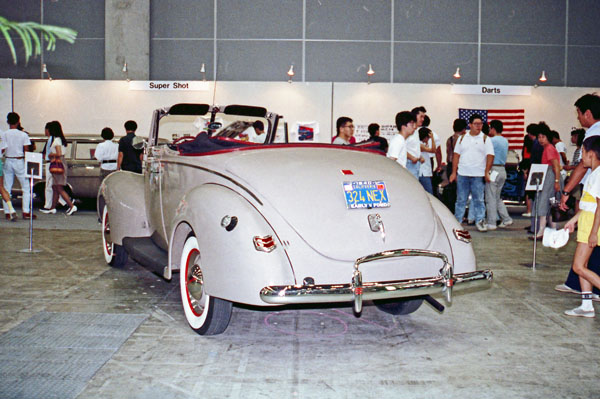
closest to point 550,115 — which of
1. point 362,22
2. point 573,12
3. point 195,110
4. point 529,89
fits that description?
point 529,89

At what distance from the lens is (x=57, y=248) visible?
8109mm

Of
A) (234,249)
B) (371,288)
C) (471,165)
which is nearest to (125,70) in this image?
(471,165)

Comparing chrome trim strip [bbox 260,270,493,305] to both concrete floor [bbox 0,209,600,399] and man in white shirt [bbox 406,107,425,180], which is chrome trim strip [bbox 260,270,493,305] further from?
man in white shirt [bbox 406,107,425,180]

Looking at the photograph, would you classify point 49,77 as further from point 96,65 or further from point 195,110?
point 195,110

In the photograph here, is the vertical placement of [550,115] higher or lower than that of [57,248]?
higher

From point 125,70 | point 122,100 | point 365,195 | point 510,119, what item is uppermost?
point 125,70

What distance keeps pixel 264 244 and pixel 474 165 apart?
6.72 metres

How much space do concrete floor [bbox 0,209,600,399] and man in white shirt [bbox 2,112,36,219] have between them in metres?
5.00

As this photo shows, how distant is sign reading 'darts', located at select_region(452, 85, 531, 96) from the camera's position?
1481 cm

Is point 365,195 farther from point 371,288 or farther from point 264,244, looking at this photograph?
point 264,244

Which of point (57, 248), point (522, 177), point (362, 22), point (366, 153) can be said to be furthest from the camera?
point (362, 22)

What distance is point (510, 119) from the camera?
14.9 metres

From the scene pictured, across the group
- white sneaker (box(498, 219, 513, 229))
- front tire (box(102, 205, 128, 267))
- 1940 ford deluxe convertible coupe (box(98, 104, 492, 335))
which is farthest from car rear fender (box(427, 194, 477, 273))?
white sneaker (box(498, 219, 513, 229))

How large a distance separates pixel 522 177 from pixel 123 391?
1045 cm
